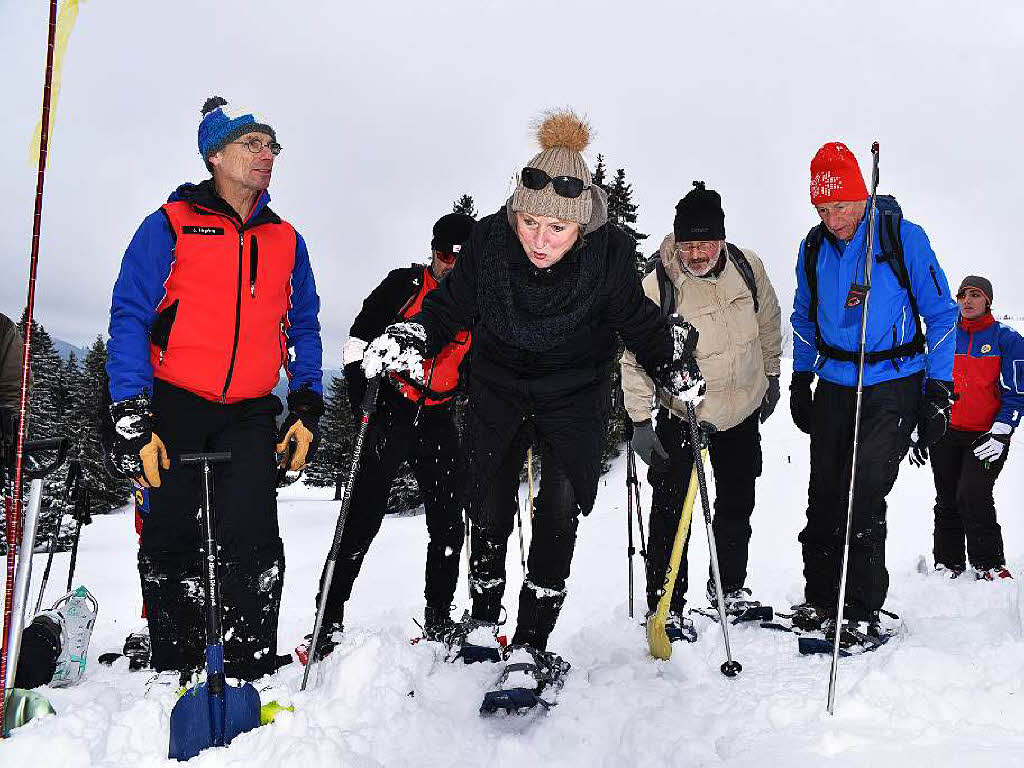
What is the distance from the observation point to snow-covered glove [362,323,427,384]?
3.26 metres

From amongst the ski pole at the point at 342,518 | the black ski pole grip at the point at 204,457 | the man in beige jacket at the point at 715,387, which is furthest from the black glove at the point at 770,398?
the black ski pole grip at the point at 204,457

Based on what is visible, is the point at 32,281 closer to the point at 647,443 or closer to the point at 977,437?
the point at 647,443

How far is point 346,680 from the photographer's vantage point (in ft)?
10.2

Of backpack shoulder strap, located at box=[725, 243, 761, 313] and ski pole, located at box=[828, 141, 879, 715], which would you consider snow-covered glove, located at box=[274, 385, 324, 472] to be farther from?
backpack shoulder strap, located at box=[725, 243, 761, 313]

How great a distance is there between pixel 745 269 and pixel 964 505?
13.4 feet

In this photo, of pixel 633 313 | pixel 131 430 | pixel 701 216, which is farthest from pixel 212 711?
pixel 701 216

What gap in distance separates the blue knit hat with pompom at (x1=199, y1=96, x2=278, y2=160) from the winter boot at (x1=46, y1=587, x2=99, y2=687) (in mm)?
2868

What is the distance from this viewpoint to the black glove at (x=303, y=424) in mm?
3635

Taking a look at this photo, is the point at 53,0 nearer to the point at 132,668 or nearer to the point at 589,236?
the point at 589,236

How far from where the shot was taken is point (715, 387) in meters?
4.46

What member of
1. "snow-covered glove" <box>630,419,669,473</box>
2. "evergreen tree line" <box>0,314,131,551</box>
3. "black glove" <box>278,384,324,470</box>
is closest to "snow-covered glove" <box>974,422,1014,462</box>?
"snow-covered glove" <box>630,419,669,473</box>

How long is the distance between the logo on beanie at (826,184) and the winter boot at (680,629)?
8.95 feet

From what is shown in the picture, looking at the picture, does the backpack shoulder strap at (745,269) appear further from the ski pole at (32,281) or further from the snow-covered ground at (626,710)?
Result: the ski pole at (32,281)

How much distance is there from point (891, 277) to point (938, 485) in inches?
167
